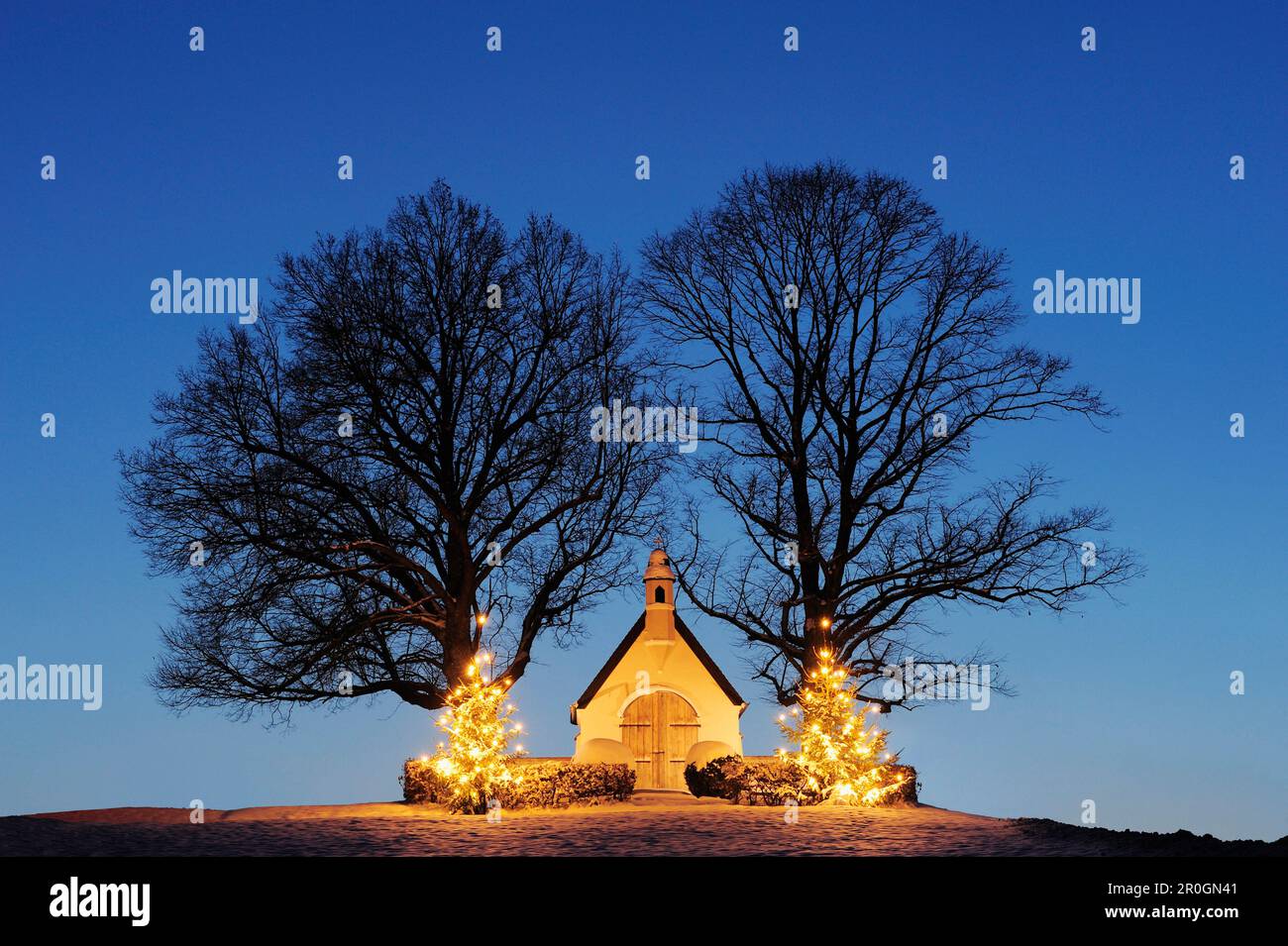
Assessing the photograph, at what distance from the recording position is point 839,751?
2527cm

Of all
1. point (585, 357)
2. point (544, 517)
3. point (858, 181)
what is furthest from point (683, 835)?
point (858, 181)

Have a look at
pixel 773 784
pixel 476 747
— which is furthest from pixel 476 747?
pixel 773 784

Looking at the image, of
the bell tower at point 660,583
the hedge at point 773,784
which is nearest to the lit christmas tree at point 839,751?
the hedge at point 773,784

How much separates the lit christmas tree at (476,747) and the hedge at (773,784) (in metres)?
4.66

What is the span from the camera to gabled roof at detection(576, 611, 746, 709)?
31891mm

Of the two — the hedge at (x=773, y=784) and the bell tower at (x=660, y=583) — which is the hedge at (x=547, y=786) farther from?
the bell tower at (x=660, y=583)

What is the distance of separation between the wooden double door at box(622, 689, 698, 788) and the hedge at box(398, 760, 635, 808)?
344cm

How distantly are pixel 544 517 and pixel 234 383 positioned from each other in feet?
25.3

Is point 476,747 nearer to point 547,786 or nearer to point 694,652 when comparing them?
point 547,786

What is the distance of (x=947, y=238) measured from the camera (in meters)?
31.3

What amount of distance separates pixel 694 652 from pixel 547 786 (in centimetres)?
768

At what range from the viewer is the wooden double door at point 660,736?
31234mm

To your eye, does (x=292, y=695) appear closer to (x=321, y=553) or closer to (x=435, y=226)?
(x=321, y=553)
